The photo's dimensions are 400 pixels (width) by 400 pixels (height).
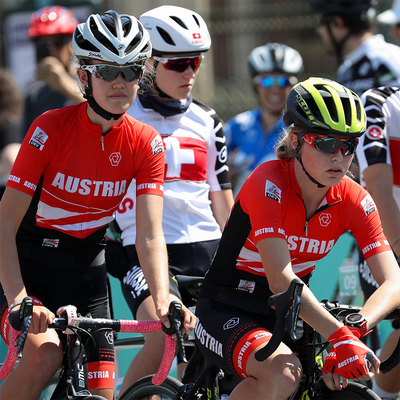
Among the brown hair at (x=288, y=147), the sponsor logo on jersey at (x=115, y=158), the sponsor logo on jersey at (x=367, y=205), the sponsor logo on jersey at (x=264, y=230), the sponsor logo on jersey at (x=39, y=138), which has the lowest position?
the sponsor logo on jersey at (x=264, y=230)

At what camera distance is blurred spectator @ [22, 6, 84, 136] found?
7184mm

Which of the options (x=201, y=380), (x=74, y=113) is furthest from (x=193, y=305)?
(x=74, y=113)

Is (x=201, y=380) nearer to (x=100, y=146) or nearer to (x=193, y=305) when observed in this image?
(x=193, y=305)

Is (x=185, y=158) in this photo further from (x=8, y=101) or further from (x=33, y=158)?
(x=8, y=101)

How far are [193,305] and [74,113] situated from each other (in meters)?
1.56

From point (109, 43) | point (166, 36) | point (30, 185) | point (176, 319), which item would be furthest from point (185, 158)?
point (176, 319)

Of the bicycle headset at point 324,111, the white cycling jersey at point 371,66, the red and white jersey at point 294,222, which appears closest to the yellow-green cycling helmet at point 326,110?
the bicycle headset at point 324,111

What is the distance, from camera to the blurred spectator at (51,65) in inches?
283

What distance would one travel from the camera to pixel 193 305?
471 centimetres

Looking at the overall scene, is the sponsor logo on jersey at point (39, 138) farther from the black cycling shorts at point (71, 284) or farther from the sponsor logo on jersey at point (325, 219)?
the sponsor logo on jersey at point (325, 219)

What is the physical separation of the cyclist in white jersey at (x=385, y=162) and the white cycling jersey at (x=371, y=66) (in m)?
1.43

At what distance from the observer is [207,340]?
3.70 m

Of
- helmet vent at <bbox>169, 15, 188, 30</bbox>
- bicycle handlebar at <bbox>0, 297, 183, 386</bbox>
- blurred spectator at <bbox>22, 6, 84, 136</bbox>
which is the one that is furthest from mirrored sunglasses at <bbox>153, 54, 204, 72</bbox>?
blurred spectator at <bbox>22, 6, 84, 136</bbox>

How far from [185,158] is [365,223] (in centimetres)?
151
